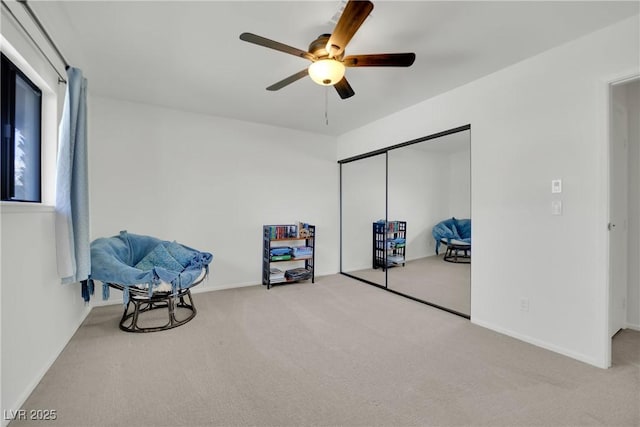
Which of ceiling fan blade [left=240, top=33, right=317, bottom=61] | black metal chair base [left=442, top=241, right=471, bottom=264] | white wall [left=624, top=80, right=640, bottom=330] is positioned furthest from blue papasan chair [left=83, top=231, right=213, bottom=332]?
white wall [left=624, top=80, right=640, bottom=330]

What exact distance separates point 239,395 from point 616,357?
2779mm

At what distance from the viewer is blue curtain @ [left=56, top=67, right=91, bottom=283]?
2.02m

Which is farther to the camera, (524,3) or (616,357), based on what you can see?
(616,357)

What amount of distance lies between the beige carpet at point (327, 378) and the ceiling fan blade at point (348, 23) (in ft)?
7.01

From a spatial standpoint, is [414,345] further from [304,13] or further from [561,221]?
[304,13]

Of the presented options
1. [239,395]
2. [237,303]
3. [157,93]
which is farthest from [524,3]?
[237,303]

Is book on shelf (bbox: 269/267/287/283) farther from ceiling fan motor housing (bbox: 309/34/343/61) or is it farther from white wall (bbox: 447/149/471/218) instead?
ceiling fan motor housing (bbox: 309/34/343/61)

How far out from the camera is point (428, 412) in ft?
5.02

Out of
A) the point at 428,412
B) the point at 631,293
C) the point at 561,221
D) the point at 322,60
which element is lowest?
the point at 428,412

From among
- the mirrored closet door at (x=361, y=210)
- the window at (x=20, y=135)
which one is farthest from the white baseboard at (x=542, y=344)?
the window at (x=20, y=135)

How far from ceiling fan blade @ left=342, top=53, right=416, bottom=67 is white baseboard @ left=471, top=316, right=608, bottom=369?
2419mm

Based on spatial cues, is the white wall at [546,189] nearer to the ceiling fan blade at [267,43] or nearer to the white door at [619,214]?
the white door at [619,214]

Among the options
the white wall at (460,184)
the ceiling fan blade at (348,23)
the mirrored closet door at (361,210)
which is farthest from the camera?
the mirrored closet door at (361,210)

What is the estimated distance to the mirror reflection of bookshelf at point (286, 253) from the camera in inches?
154
